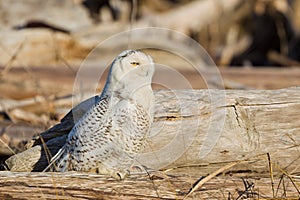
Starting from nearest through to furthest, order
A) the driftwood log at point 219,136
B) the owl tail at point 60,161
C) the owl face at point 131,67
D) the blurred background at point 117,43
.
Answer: the owl face at point 131,67
the owl tail at point 60,161
the driftwood log at point 219,136
the blurred background at point 117,43

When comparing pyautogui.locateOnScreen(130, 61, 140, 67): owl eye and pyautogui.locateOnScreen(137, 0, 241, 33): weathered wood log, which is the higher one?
pyautogui.locateOnScreen(137, 0, 241, 33): weathered wood log

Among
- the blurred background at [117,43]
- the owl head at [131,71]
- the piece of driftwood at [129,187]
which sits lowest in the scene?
the piece of driftwood at [129,187]

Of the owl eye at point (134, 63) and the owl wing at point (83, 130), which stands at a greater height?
the owl eye at point (134, 63)

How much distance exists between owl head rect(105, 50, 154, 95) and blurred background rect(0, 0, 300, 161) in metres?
2.68

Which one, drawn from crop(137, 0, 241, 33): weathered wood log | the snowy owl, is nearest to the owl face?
the snowy owl

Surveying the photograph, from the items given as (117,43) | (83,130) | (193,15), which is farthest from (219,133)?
(193,15)

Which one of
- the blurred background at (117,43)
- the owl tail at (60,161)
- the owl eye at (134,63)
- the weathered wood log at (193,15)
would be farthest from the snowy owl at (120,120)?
the weathered wood log at (193,15)

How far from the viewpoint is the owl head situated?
3055 mm

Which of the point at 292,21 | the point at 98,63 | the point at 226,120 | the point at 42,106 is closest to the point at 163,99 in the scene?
the point at 226,120

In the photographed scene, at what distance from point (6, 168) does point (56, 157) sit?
439 mm

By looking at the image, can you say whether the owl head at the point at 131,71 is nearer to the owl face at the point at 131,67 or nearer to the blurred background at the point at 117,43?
the owl face at the point at 131,67

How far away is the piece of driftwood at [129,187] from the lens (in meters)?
3.07

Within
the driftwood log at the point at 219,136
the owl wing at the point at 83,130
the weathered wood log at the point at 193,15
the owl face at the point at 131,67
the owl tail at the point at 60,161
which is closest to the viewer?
the owl face at the point at 131,67

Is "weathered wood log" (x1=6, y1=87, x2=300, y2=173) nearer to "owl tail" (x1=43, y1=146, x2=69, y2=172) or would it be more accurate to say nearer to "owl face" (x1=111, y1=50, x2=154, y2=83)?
"owl tail" (x1=43, y1=146, x2=69, y2=172)
